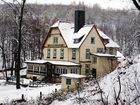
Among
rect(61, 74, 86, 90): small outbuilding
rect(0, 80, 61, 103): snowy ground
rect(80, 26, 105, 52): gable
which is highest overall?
rect(80, 26, 105, 52): gable

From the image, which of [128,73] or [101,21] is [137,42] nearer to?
[128,73]

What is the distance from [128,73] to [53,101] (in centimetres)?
555

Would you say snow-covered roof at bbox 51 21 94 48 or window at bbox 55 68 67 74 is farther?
snow-covered roof at bbox 51 21 94 48

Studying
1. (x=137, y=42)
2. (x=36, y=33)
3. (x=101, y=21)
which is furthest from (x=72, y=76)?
(x=101, y=21)

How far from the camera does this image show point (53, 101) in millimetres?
21391

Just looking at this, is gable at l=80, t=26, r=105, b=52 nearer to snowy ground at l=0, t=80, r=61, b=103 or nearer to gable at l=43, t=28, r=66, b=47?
gable at l=43, t=28, r=66, b=47

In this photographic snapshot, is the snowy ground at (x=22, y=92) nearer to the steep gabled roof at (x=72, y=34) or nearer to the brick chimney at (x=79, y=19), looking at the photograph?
the steep gabled roof at (x=72, y=34)

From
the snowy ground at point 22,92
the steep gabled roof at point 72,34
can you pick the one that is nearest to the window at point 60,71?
the steep gabled roof at point 72,34

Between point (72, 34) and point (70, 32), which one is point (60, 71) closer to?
point (72, 34)

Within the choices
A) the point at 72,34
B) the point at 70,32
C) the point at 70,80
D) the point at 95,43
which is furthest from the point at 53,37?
the point at 70,80

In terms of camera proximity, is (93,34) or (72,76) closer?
(72,76)

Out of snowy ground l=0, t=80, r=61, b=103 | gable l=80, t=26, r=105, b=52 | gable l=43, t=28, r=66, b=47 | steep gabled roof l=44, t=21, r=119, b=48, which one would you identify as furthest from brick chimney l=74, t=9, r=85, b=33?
snowy ground l=0, t=80, r=61, b=103

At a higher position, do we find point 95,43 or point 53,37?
point 53,37

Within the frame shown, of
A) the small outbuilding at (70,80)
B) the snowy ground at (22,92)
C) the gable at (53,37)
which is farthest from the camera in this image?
the gable at (53,37)
